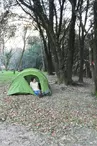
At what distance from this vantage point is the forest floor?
179 inches

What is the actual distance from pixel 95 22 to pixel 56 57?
3665 millimetres

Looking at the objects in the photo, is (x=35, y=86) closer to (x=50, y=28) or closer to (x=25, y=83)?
(x=25, y=83)

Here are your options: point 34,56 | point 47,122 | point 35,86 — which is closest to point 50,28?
point 35,86

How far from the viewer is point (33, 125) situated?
538 cm

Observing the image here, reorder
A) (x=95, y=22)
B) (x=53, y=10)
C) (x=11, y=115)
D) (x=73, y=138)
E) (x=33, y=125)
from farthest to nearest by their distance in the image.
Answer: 1. (x=53, y=10)
2. (x=95, y=22)
3. (x=11, y=115)
4. (x=33, y=125)
5. (x=73, y=138)

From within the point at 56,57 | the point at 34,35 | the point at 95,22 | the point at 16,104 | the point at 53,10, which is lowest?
the point at 16,104

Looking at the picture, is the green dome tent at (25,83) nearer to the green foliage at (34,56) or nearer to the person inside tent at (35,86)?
the person inside tent at (35,86)

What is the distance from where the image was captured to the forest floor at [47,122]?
4539 mm

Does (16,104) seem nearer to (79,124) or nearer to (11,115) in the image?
(11,115)

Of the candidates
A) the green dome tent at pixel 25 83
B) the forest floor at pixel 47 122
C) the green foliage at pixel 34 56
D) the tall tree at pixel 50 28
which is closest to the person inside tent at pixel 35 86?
the green dome tent at pixel 25 83

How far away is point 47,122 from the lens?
556 cm

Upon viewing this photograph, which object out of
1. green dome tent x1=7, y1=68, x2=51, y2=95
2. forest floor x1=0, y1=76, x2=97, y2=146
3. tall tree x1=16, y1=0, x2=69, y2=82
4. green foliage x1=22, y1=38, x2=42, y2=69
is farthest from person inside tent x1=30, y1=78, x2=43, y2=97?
green foliage x1=22, y1=38, x2=42, y2=69

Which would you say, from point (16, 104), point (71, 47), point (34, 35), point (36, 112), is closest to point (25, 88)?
point (16, 104)

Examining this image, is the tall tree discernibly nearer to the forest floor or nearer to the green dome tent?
the green dome tent
